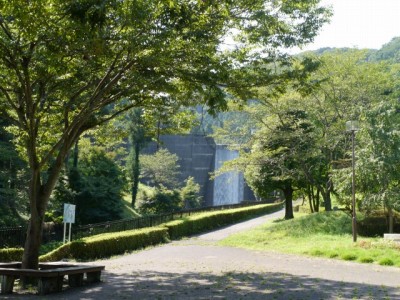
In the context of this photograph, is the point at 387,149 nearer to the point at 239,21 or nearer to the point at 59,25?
the point at 239,21

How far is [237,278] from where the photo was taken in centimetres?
1169

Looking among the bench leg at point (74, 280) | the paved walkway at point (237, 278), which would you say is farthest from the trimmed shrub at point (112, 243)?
the bench leg at point (74, 280)

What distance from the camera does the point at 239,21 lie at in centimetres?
1071

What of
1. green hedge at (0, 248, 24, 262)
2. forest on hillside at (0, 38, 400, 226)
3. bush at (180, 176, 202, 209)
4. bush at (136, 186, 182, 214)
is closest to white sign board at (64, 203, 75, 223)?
forest on hillside at (0, 38, 400, 226)

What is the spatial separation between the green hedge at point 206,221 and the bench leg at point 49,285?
16.5 metres

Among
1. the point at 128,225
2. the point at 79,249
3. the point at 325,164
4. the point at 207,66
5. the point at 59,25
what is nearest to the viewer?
the point at 59,25

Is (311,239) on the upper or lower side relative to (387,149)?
lower

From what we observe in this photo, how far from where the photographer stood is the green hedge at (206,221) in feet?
88.9

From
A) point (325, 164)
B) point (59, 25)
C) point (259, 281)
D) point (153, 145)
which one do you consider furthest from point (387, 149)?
point (153, 145)

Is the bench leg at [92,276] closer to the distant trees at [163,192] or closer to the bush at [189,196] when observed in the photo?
the distant trees at [163,192]

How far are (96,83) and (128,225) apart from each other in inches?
598

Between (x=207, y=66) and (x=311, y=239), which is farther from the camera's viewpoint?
(x=311, y=239)

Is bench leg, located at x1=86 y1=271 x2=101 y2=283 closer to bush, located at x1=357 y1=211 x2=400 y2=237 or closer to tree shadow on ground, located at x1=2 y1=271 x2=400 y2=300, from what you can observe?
tree shadow on ground, located at x1=2 y1=271 x2=400 y2=300

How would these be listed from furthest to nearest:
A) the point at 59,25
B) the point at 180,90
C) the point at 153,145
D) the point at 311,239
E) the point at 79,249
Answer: the point at 153,145
the point at 311,239
the point at 79,249
the point at 180,90
the point at 59,25
